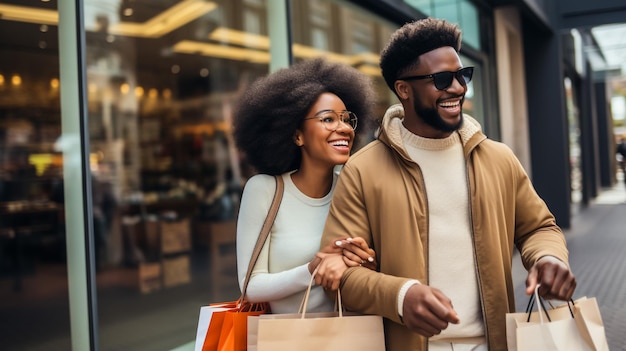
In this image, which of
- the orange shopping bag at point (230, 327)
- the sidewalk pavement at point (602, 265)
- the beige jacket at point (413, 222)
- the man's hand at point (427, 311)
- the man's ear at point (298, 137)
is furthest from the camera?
the sidewalk pavement at point (602, 265)

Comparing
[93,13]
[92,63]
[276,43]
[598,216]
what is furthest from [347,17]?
[598,216]

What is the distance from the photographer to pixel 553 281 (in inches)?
68.7

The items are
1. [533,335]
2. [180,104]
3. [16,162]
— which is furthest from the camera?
[180,104]

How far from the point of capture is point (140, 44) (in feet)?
35.8

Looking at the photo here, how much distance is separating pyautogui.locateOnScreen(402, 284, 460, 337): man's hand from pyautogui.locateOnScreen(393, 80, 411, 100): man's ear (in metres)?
0.65

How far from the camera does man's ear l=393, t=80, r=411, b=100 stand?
2016 millimetres

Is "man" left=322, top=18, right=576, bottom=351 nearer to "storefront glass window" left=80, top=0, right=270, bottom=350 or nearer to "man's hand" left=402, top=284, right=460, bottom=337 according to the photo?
"man's hand" left=402, top=284, right=460, bottom=337

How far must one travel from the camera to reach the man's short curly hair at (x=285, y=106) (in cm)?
235

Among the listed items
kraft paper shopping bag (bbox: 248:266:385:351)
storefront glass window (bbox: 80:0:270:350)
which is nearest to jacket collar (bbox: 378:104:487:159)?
kraft paper shopping bag (bbox: 248:266:385:351)

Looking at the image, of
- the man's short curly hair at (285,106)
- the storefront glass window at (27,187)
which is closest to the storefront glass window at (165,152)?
the storefront glass window at (27,187)

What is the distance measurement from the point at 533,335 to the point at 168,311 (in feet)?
19.8

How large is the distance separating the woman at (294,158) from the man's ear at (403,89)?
270 millimetres

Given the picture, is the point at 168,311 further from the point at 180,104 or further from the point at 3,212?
the point at 180,104

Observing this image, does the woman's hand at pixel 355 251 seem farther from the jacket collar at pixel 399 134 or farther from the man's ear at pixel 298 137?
the man's ear at pixel 298 137
